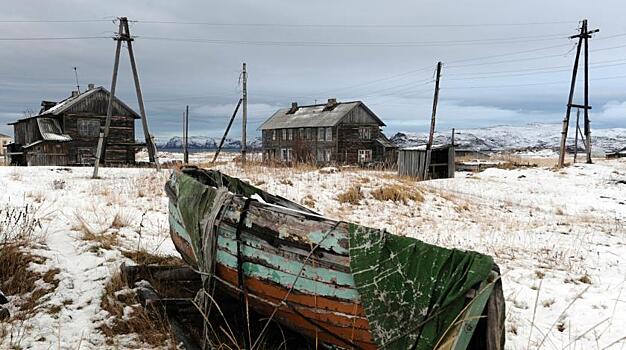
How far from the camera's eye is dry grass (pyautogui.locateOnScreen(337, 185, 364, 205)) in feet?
37.4

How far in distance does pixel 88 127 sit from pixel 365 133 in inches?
854

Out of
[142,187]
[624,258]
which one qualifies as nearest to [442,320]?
[624,258]

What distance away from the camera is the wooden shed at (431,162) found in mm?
23406

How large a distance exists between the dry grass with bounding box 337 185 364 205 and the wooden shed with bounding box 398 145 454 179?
12.0m

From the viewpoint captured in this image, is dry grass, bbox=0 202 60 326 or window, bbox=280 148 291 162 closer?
dry grass, bbox=0 202 60 326

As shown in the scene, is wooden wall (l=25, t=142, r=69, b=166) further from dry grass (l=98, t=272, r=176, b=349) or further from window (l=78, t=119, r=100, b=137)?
dry grass (l=98, t=272, r=176, b=349)

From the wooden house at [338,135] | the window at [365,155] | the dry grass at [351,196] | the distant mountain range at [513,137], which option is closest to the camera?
the dry grass at [351,196]

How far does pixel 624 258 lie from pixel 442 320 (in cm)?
615

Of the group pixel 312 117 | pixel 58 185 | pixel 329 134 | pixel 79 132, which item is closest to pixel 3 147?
pixel 79 132

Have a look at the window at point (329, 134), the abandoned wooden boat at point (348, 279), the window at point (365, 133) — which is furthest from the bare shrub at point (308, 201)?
the window at point (365, 133)

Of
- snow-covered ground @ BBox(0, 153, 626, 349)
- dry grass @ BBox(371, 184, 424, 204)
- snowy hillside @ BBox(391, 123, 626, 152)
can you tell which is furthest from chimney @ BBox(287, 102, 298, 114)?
snowy hillside @ BBox(391, 123, 626, 152)

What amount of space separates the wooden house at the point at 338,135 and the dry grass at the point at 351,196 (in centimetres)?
2522

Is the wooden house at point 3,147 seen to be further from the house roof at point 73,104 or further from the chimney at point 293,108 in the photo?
the chimney at point 293,108

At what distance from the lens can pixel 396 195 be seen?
468 inches
